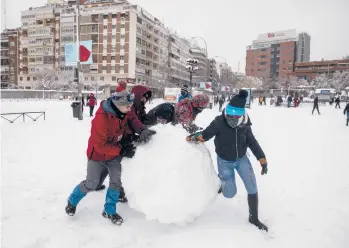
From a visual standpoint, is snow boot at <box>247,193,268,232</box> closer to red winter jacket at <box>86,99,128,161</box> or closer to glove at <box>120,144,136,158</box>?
glove at <box>120,144,136,158</box>

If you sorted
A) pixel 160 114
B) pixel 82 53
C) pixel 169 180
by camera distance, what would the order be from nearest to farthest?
1. pixel 169 180
2. pixel 160 114
3. pixel 82 53

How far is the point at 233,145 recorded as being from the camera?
3.59 meters

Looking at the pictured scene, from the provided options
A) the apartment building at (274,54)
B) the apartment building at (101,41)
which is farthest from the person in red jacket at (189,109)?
the apartment building at (274,54)

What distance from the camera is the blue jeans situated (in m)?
3.64

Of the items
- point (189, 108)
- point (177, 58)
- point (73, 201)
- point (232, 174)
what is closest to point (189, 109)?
point (189, 108)

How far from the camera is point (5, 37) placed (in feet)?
277

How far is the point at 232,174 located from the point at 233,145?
1.41 ft

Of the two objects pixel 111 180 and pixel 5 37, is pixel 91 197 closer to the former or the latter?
pixel 111 180

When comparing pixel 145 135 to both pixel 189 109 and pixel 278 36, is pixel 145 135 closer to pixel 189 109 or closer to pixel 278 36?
pixel 189 109

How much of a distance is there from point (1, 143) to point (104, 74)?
6330cm

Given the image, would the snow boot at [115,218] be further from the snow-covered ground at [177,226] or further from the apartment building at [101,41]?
the apartment building at [101,41]

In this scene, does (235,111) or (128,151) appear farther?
(128,151)

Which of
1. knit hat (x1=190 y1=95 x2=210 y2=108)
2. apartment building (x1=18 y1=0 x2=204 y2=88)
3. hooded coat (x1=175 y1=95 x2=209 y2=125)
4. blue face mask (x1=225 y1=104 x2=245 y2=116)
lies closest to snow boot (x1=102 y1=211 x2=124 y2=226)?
hooded coat (x1=175 y1=95 x2=209 y2=125)

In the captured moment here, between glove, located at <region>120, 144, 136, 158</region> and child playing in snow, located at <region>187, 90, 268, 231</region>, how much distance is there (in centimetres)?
72
